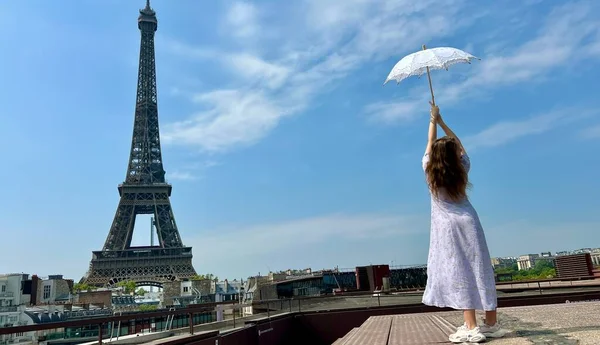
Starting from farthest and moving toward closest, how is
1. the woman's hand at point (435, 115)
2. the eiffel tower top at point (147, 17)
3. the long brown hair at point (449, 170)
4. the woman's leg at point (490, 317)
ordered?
the eiffel tower top at point (147, 17) → the woman's hand at point (435, 115) → the long brown hair at point (449, 170) → the woman's leg at point (490, 317)

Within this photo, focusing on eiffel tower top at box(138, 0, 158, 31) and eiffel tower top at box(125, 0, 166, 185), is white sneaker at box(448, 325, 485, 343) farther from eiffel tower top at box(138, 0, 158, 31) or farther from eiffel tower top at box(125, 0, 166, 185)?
eiffel tower top at box(138, 0, 158, 31)

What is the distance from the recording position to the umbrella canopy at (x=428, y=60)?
168 inches

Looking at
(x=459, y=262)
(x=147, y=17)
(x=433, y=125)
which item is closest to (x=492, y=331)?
(x=459, y=262)

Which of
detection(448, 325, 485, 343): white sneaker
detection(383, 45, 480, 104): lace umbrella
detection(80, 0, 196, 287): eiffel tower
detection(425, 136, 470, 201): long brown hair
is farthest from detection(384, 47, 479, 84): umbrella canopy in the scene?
detection(80, 0, 196, 287): eiffel tower

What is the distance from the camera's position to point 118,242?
64438 mm

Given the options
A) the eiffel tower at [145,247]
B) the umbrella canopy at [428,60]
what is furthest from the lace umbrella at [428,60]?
the eiffel tower at [145,247]

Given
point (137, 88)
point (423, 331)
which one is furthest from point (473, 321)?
point (137, 88)

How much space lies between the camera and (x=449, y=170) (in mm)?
Answer: 3219

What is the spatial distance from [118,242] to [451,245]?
68.8m

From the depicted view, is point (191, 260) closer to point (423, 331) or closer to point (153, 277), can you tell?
point (153, 277)

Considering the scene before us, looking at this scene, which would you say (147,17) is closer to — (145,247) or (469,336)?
(145,247)

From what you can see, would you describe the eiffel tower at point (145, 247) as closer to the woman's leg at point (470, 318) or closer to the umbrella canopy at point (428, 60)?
the umbrella canopy at point (428, 60)

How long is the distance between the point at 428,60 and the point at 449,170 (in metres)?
1.55

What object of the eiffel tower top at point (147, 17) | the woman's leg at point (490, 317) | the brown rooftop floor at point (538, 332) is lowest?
the brown rooftop floor at point (538, 332)
